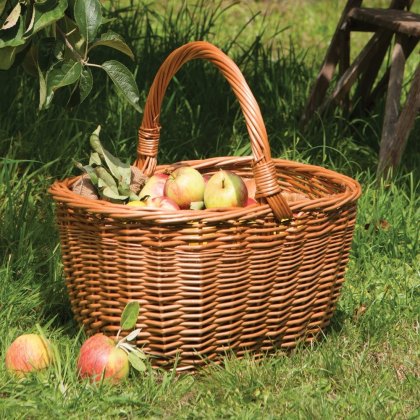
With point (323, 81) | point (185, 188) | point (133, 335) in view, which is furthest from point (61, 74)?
point (323, 81)

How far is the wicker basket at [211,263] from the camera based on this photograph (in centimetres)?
232

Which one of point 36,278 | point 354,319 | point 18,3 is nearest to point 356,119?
point 354,319

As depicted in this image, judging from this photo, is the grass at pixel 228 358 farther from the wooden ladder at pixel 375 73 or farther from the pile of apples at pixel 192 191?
the pile of apples at pixel 192 191

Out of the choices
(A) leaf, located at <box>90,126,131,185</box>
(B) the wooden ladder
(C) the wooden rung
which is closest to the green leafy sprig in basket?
(A) leaf, located at <box>90,126,131,185</box>

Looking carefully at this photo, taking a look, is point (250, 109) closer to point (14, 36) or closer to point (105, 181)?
point (105, 181)

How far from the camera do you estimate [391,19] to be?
12.9 feet

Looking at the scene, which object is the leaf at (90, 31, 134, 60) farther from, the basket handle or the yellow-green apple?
the yellow-green apple

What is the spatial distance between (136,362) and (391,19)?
2.19 metres

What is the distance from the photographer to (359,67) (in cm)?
412

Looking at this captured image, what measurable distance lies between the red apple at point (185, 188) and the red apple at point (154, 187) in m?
0.05

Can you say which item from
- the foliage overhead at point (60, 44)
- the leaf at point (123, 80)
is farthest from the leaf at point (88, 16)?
the leaf at point (123, 80)

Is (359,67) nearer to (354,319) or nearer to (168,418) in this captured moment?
(354,319)

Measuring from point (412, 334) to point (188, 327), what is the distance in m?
0.75

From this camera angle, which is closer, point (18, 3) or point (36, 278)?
point (18, 3)
